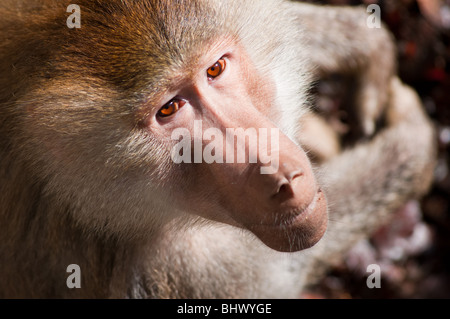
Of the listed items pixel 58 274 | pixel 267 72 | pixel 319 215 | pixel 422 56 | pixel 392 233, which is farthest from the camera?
pixel 422 56

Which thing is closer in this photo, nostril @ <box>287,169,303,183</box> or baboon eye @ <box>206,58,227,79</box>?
nostril @ <box>287,169,303,183</box>

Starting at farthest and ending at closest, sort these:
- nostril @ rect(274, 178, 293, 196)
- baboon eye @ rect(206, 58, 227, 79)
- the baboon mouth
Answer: baboon eye @ rect(206, 58, 227, 79) → the baboon mouth → nostril @ rect(274, 178, 293, 196)

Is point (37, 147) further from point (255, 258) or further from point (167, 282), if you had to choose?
point (255, 258)

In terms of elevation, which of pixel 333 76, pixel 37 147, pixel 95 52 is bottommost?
pixel 37 147

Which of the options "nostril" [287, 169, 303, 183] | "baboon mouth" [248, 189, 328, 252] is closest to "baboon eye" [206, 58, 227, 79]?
"nostril" [287, 169, 303, 183]

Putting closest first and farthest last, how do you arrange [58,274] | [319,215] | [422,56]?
1. [319,215]
2. [58,274]
3. [422,56]

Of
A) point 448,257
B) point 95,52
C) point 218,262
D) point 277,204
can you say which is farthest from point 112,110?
point 448,257

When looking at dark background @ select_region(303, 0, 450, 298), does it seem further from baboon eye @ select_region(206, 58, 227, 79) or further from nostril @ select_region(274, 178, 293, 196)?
baboon eye @ select_region(206, 58, 227, 79)

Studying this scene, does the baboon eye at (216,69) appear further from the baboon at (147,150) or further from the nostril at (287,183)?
the nostril at (287,183)
